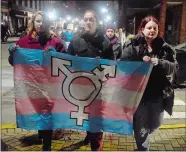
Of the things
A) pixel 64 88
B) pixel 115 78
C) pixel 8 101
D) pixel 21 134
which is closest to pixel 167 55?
pixel 115 78

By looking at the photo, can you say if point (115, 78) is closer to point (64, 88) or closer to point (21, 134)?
point (64, 88)

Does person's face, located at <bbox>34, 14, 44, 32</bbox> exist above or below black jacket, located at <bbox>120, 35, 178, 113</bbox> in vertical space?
above

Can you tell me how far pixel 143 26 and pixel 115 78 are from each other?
0.68 m

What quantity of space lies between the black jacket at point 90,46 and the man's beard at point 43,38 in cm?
38

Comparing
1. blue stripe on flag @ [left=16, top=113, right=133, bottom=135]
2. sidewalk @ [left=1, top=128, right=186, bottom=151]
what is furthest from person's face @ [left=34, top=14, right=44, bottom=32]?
sidewalk @ [left=1, top=128, right=186, bottom=151]

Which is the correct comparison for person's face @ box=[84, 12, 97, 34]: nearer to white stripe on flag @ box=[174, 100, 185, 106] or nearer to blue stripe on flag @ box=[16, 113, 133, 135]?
blue stripe on flag @ box=[16, 113, 133, 135]

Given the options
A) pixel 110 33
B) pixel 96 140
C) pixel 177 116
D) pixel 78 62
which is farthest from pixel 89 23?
pixel 177 116

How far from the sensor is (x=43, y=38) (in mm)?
4137

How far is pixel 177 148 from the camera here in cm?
475

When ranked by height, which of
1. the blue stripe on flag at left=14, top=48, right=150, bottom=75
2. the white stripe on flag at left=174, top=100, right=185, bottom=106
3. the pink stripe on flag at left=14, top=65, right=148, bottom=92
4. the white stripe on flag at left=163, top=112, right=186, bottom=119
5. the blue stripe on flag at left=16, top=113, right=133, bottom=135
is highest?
the blue stripe on flag at left=14, top=48, right=150, bottom=75

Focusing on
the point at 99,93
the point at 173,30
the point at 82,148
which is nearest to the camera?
the point at 99,93

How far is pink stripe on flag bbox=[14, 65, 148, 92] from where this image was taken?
3.74 meters

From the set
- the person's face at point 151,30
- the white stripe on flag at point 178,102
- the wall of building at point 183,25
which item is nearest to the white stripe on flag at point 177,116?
the white stripe on flag at point 178,102

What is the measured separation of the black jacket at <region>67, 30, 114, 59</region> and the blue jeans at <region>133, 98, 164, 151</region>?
0.80m
